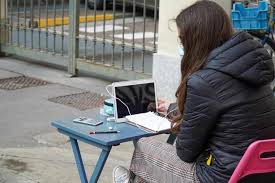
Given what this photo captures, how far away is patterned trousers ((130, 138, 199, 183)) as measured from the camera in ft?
10.3

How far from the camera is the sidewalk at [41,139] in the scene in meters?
4.71

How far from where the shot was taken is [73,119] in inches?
Answer: 147

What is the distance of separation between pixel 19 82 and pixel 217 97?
5328 mm

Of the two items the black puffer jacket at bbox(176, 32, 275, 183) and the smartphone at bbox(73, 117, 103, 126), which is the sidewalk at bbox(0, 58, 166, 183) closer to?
the smartphone at bbox(73, 117, 103, 126)

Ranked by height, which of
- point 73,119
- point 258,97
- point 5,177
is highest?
point 258,97

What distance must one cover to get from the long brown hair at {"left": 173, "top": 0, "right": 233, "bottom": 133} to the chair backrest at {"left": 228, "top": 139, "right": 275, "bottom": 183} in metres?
0.54

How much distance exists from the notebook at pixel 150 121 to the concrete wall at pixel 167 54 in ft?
8.46

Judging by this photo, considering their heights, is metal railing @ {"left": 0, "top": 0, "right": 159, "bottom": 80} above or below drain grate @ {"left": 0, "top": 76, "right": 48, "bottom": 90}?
above

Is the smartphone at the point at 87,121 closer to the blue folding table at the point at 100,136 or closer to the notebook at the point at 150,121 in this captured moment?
the blue folding table at the point at 100,136

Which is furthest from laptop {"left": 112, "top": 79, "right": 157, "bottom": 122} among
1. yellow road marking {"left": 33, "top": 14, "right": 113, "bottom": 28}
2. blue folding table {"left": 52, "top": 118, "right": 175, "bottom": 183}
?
yellow road marking {"left": 33, "top": 14, "right": 113, "bottom": 28}

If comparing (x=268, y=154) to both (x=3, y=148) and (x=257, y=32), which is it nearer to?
(x=3, y=148)

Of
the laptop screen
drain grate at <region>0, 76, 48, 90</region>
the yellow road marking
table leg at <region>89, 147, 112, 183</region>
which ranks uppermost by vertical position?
the yellow road marking

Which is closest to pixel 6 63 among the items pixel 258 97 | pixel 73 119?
pixel 73 119

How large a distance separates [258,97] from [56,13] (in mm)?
6086
